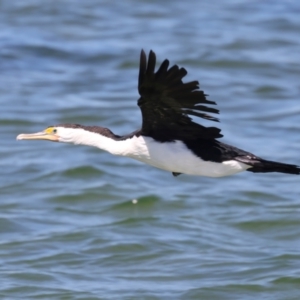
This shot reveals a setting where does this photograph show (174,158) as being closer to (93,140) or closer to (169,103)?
(169,103)

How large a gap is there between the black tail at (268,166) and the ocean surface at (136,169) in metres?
2.14

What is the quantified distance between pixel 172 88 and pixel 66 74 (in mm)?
10619

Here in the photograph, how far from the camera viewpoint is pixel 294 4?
78.8 ft

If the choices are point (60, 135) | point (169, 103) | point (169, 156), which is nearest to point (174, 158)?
point (169, 156)

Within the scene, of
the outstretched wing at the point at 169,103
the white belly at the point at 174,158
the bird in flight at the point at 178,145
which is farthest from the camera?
the white belly at the point at 174,158

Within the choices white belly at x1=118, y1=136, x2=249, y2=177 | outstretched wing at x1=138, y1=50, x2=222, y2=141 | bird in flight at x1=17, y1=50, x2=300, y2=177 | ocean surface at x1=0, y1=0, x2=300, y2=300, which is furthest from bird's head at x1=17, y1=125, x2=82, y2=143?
ocean surface at x1=0, y1=0, x2=300, y2=300

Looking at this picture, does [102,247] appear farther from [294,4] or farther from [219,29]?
[294,4]

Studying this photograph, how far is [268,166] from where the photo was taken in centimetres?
959

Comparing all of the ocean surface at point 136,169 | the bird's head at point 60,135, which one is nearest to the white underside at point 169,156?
the bird's head at point 60,135

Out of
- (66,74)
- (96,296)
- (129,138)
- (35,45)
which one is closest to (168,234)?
(96,296)

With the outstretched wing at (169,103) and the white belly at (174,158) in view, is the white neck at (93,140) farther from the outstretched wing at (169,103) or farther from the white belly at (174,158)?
the outstretched wing at (169,103)

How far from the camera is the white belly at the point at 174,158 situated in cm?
962

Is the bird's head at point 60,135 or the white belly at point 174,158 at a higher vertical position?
the bird's head at point 60,135

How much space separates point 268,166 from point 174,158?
2.72ft
